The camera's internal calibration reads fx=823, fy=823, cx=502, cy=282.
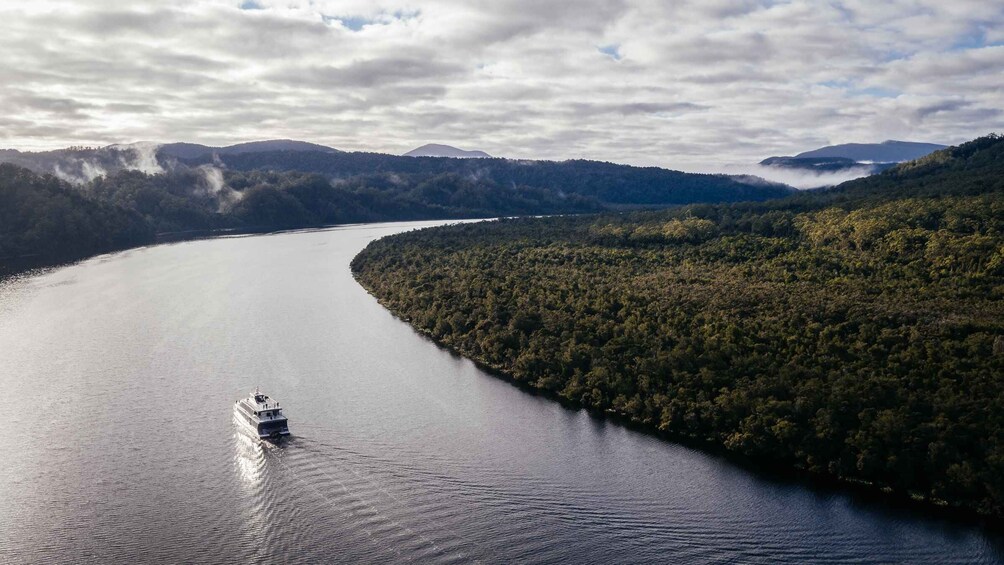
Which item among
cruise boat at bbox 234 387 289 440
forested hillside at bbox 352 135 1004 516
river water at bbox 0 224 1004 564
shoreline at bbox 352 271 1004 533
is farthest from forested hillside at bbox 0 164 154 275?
shoreline at bbox 352 271 1004 533

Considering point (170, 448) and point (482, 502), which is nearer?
point (482, 502)

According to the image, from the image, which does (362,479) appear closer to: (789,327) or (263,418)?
(263,418)

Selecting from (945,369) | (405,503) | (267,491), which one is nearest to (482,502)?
(405,503)

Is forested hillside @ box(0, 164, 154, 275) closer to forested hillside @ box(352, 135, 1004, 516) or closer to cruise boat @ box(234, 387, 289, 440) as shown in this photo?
forested hillside @ box(352, 135, 1004, 516)

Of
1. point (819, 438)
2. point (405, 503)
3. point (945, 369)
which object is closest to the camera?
point (405, 503)

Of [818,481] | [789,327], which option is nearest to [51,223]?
[789,327]

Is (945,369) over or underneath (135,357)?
over

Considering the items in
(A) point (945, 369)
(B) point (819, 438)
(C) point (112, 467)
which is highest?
(A) point (945, 369)

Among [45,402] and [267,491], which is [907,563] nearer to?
[267,491]
